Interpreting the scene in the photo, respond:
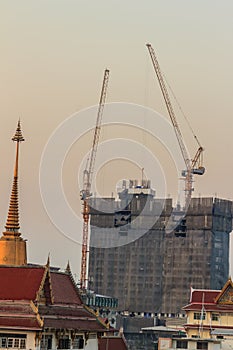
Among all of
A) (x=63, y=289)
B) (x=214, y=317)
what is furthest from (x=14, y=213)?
(x=214, y=317)

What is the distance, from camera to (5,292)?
2985 inches

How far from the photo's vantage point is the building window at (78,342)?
263ft

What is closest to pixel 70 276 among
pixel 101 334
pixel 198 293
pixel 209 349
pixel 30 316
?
pixel 101 334

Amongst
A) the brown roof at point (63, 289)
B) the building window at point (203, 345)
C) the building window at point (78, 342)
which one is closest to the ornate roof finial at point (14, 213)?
A: the brown roof at point (63, 289)

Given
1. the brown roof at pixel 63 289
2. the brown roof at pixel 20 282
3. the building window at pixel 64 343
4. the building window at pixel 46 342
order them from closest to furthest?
the building window at pixel 46 342, the brown roof at pixel 20 282, the building window at pixel 64 343, the brown roof at pixel 63 289

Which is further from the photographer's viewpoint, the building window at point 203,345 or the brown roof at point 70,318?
the building window at point 203,345

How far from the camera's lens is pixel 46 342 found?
248ft

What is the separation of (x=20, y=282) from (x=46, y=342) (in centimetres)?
485

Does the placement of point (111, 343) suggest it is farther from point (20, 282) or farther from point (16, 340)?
point (16, 340)

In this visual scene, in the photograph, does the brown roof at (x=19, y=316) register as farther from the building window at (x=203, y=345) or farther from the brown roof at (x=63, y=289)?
the building window at (x=203, y=345)

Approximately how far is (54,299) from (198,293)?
166 ft

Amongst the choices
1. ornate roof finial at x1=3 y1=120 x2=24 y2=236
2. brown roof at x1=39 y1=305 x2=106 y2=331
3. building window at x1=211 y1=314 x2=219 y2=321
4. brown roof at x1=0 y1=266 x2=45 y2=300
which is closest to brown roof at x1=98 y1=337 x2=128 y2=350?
brown roof at x1=39 y1=305 x2=106 y2=331

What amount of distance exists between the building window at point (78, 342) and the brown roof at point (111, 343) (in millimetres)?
6212

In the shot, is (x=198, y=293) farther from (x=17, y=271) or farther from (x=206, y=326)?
(x=17, y=271)
